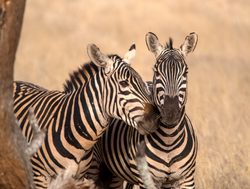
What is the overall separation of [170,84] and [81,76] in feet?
4.33

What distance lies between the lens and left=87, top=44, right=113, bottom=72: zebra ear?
6.79 metres

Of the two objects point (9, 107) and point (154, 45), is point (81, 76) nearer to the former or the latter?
point (154, 45)

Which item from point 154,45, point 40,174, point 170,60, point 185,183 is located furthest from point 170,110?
point 40,174

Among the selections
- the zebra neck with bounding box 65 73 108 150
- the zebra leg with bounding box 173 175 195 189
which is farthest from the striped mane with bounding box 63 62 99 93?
the zebra leg with bounding box 173 175 195 189

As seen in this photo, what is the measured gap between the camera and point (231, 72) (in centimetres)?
1722

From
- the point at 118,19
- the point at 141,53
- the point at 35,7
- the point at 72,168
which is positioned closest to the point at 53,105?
the point at 72,168

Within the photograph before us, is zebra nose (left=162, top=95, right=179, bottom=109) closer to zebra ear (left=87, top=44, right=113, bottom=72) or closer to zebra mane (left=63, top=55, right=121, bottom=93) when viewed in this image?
zebra ear (left=87, top=44, right=113, bottom=72)

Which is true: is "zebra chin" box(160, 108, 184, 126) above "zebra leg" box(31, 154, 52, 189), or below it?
above

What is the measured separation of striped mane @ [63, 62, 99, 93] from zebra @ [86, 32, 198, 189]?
602 millimetres

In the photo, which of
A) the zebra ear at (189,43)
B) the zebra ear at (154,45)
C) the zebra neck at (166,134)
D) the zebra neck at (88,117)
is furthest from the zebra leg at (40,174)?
the zebra ear at (189,43)

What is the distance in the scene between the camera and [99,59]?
6816 mm

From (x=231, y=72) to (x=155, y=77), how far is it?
10.6 metres

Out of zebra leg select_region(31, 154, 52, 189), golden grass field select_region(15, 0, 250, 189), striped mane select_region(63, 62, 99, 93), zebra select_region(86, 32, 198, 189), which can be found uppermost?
golden grass field select_region(15, 0, 250, 189)

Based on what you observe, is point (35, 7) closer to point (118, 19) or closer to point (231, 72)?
point (118, 19)
